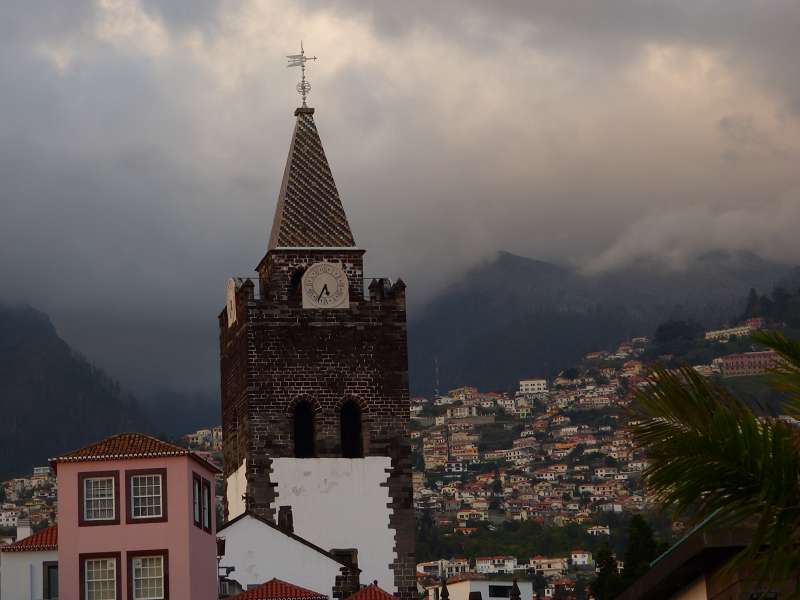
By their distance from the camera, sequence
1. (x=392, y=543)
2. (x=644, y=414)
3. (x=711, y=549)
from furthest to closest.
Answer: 1. (x=392, y=543)
2. (x=711, y=549)
3. (x=644, y=414)

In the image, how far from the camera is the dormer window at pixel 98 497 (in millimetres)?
46469

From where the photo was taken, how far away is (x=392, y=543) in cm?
6719

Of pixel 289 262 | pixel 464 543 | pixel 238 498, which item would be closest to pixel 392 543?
pixel 238 498

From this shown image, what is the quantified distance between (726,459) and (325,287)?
54225 millimetres

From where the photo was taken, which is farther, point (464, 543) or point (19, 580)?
point (464, 543)

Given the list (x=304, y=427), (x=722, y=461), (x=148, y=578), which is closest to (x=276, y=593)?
(x=148, y=578)

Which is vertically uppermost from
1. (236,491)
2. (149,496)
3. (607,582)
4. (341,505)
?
(236,491)

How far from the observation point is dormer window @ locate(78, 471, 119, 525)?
152 ft

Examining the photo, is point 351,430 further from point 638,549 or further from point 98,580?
point 98,580

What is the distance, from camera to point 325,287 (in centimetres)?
6938

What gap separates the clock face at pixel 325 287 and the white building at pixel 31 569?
69.5 feet

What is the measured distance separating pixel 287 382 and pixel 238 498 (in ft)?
13.5

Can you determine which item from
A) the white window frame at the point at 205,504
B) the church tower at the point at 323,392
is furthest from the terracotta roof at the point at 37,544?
the church tower at the point at 323,392

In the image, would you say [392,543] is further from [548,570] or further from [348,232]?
[548,570]
